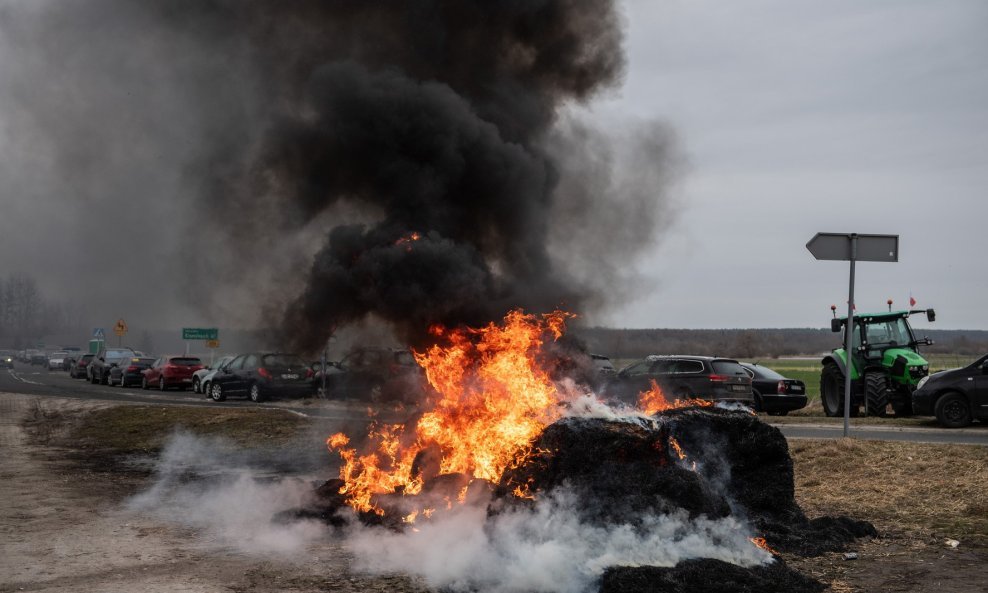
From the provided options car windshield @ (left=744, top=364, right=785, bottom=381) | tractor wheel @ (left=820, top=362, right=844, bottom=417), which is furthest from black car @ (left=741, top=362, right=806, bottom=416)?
tractor wheel @ (left=820, top=362, right=844, bottom=417)

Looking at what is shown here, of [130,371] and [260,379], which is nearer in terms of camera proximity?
[260,379]

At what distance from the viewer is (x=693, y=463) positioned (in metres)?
8.30

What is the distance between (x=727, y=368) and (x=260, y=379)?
1406 centimetres

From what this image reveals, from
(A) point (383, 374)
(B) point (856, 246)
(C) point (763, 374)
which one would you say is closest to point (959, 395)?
(C) point (763, 374)

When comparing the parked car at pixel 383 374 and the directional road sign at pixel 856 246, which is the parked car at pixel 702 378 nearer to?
the directional road sign at pixel 856 246

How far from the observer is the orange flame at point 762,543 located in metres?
7.26

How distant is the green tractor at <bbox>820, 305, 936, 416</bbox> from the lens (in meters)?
20.3

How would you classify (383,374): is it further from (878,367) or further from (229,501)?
(878,367)

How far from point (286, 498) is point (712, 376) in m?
11.9

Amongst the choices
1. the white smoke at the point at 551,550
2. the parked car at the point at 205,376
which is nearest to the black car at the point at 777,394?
the white smoke at the point at 551,550

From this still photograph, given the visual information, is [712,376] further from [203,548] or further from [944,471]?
[203,548]

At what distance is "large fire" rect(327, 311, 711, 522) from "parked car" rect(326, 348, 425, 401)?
48 cm

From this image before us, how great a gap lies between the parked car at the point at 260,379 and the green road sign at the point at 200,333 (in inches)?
354

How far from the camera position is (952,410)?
57.8 ft
